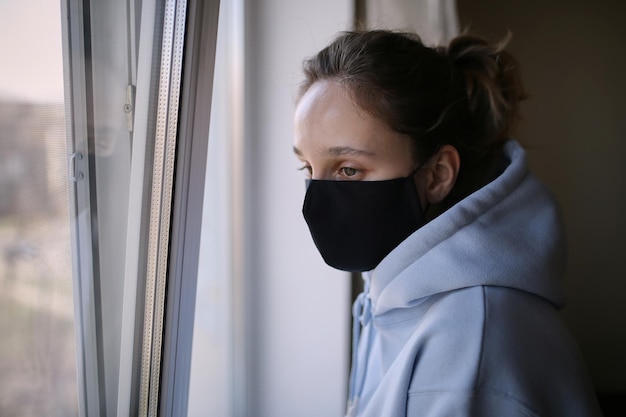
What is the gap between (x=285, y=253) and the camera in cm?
154

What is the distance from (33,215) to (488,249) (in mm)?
728

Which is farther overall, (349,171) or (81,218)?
(349,171)

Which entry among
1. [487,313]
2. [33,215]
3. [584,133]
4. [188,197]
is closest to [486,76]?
[487,313]

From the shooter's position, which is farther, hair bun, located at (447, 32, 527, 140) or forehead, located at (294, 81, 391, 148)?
hair bun, located at (447, 32, 527, 140)

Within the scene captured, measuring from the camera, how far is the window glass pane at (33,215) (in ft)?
2.03

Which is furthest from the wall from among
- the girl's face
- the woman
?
the girl's face

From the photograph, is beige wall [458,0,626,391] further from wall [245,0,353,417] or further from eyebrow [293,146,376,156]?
eyebrow [293,146,376,156]

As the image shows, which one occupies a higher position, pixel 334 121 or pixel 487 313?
pixel 334 121

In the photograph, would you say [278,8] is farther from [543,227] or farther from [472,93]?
[543,227]

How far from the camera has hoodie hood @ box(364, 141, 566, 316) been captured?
0.74 m

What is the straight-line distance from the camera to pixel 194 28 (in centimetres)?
92

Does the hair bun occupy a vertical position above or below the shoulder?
above

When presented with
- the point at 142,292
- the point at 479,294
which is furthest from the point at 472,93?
the point at 142,292

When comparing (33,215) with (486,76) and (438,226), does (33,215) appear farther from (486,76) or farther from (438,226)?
(486,76)
